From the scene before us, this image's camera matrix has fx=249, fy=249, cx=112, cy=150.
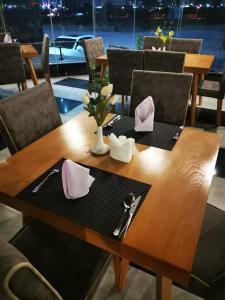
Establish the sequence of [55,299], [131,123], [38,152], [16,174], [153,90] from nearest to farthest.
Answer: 1. [55,299]
2. [16,174]
3. [38,152]
4. [131,123]
5. [153,90]

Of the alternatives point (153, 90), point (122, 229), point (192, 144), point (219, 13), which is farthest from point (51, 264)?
point (219, 13)

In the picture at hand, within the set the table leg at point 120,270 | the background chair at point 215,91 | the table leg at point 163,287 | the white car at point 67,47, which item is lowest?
the table leg at point 120,270

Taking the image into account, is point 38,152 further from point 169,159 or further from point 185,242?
point 185,242

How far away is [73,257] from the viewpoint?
102 cm

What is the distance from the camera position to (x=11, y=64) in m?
3.17

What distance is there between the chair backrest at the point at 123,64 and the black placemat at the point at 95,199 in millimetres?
2028

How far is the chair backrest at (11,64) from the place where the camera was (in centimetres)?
305

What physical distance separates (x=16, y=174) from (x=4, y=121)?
1.26 feet

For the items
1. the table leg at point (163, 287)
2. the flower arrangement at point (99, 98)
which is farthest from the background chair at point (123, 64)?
the table leg at point (163, 287)

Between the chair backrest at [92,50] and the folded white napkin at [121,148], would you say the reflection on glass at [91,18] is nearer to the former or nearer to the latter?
the chair backrest at [92,50]

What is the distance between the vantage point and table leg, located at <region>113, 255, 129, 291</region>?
1.26m

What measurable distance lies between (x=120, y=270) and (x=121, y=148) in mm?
643

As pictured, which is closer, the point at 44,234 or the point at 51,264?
the point at 51,264

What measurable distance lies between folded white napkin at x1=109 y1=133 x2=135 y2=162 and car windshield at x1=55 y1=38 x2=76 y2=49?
457 centimetres
